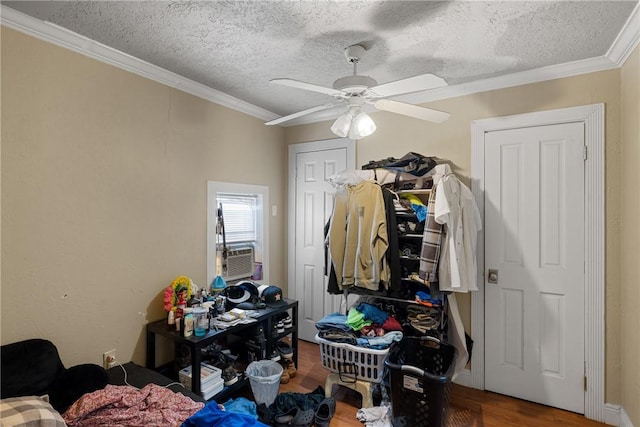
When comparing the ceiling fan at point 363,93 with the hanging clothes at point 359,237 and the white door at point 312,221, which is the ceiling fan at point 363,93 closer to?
the hanging clothes at point 359,237

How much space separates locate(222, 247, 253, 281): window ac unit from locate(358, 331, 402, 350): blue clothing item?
4.82 ft

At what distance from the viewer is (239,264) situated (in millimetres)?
3225

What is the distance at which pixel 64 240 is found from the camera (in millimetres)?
1923

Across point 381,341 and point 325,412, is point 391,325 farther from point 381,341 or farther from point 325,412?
point 325,412

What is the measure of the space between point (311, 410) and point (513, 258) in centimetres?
185

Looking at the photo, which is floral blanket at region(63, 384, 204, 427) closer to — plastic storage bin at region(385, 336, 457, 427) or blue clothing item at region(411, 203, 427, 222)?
plastic storage bin at region(385, 336, 457, 427)

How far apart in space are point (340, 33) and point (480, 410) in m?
2.72

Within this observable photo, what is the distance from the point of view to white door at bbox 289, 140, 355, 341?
338cm

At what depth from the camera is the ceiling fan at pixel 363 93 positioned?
1653 mm

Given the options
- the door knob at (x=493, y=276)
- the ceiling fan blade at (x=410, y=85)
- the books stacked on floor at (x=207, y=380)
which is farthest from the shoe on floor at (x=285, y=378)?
the ceiling fan blade at (x=410, y=85)

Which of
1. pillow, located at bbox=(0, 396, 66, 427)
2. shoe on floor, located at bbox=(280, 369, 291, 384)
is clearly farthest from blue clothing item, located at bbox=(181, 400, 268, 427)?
shoe on floor, located at bbox=(280, 369, 291, 384)

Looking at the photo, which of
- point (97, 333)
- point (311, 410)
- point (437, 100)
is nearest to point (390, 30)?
point (437, 100)

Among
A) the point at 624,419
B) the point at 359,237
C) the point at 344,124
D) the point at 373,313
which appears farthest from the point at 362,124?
the point at 624,419

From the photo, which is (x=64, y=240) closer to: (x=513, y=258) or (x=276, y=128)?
(x=276, y=128)
